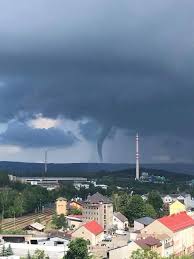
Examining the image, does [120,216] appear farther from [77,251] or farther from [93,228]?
[77,251]

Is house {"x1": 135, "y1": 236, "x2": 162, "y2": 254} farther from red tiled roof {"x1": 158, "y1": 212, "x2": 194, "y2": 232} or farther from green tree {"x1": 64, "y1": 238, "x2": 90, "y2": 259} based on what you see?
green tree {"x1": 64, "y1": 238, "x2": 90, "y2": 259}

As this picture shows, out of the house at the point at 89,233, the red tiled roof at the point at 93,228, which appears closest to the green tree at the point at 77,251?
the house at the point at 89,233

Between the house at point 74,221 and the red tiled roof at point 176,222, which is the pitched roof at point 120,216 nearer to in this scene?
the house at point 74,221

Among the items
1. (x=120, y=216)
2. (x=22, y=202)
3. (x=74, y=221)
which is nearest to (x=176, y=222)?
(x=120, y=216)

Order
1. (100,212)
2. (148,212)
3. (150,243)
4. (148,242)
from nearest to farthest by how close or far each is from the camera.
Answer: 1. (150,243)
2. (148,242)
3. (100,212)
4. (148,212)

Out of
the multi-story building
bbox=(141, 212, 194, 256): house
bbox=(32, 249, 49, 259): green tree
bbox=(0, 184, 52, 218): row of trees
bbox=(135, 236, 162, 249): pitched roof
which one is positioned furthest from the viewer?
bbox=(0, 184, 52, 218): row of trees

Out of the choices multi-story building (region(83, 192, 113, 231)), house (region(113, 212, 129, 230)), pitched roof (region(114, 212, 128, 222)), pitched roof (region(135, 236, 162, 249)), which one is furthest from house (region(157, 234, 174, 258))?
multi-story building (region(83, 192, 113, 231))
